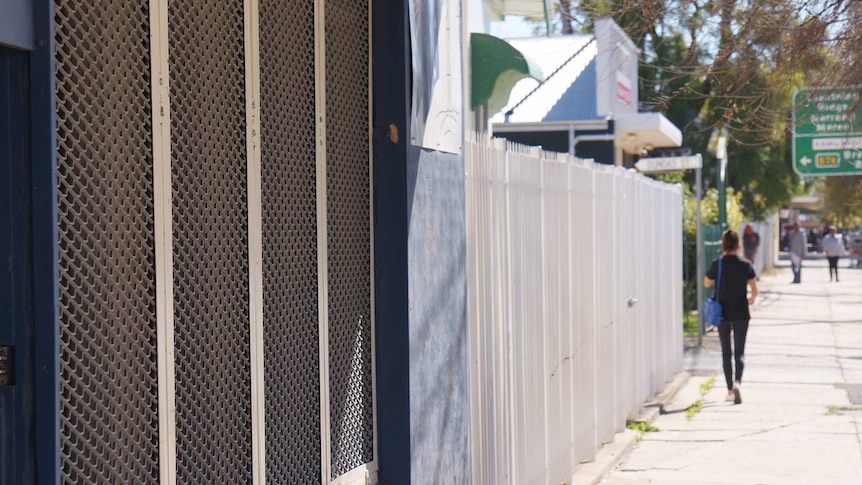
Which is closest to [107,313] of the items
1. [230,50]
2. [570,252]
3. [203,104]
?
[203,104]

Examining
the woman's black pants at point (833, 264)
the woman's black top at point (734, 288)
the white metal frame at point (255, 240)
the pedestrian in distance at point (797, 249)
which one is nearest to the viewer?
the white metal frame at point (255, 240)

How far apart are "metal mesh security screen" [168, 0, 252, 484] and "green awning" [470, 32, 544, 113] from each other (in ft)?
21.0

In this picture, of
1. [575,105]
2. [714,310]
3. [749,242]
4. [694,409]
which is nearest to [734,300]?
[714,310]

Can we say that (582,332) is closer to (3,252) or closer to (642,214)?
(642,214)

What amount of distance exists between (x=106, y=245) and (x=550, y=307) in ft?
17.1

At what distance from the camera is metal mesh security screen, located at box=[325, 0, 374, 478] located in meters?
4.88

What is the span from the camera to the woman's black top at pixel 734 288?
12578 millimetres

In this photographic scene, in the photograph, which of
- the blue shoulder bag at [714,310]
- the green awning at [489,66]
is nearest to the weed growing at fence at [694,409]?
the blue shoulder bag at [714,310]

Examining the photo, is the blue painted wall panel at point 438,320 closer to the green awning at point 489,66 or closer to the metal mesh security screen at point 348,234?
the metal mesh security screen at point 348,234

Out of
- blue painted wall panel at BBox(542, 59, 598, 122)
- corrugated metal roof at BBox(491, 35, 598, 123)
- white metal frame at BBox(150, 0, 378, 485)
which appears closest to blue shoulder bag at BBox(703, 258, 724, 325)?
corrugated metal roof at BBox(491, 35, 598, 123)

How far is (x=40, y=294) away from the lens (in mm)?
2957

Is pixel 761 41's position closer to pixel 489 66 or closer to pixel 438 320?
pixel 489 66

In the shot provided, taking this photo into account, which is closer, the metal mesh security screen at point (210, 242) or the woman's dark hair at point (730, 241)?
the metal mesh security screen at point (210, 242)

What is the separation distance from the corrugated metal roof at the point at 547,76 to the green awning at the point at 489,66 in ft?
Answer: 26.2
